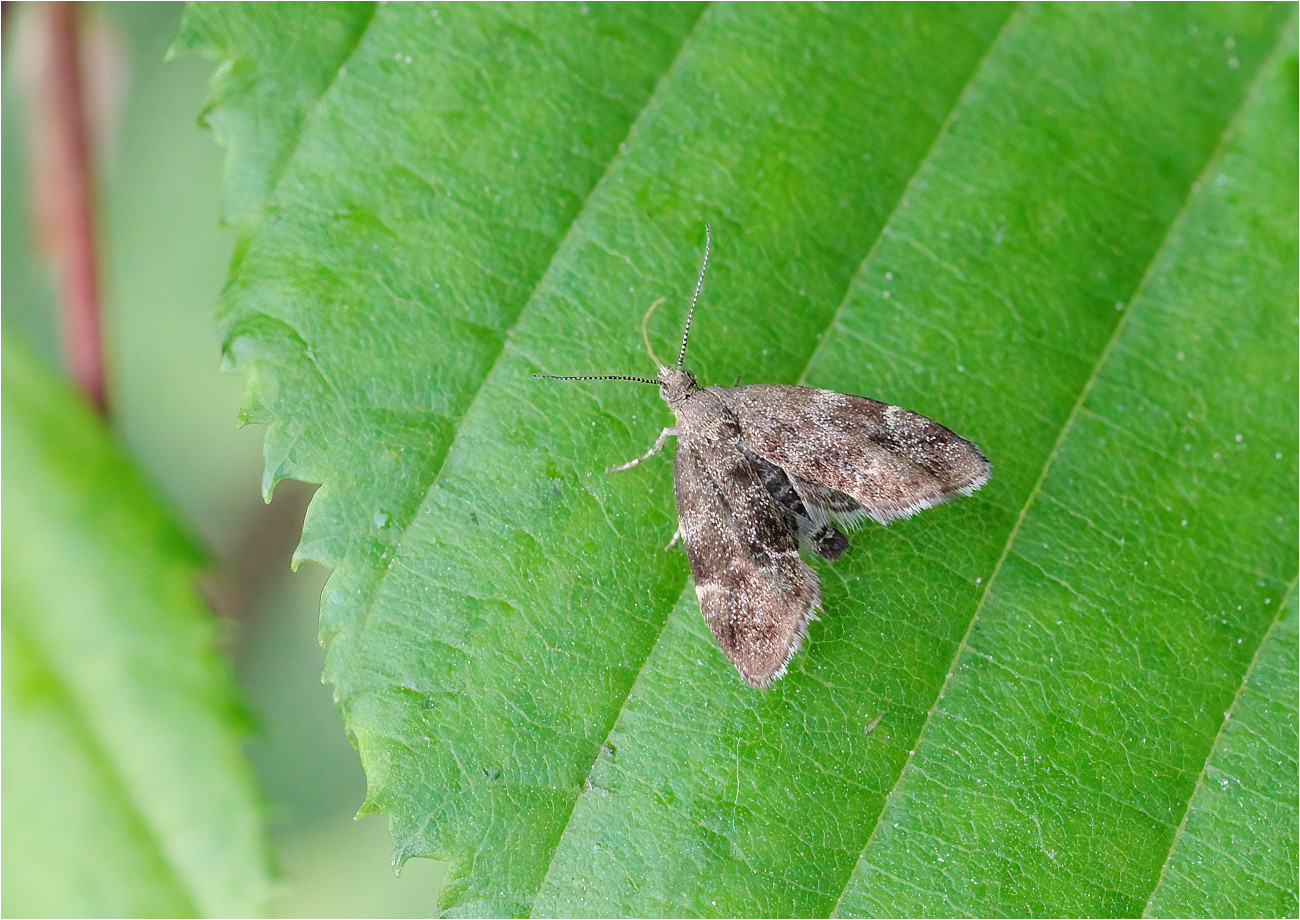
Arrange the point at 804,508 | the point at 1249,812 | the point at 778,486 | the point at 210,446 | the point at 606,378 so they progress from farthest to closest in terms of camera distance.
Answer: the point at 210,446
the point at 778,486
the point at 804,508
the point at 606,378
the point at 1249,812

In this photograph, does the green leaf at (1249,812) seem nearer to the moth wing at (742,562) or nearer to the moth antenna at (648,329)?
the moth wing at (742,562)

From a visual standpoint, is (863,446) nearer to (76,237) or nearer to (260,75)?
(260,75)

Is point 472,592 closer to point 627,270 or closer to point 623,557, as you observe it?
point 623,557

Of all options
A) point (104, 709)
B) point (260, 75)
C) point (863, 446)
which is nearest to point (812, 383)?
point (863, 446)

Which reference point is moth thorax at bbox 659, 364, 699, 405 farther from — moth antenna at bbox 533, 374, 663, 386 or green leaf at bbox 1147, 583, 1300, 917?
green leaf at bbox 1147, 583, 1300, 917

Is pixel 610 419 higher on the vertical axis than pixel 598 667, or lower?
higher

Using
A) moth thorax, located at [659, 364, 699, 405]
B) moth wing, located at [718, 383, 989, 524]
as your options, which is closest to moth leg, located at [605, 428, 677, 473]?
moth thorax, located at [659, 364, 699, 405]

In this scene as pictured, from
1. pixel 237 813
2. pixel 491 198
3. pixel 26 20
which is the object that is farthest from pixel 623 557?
pixel 26 20
